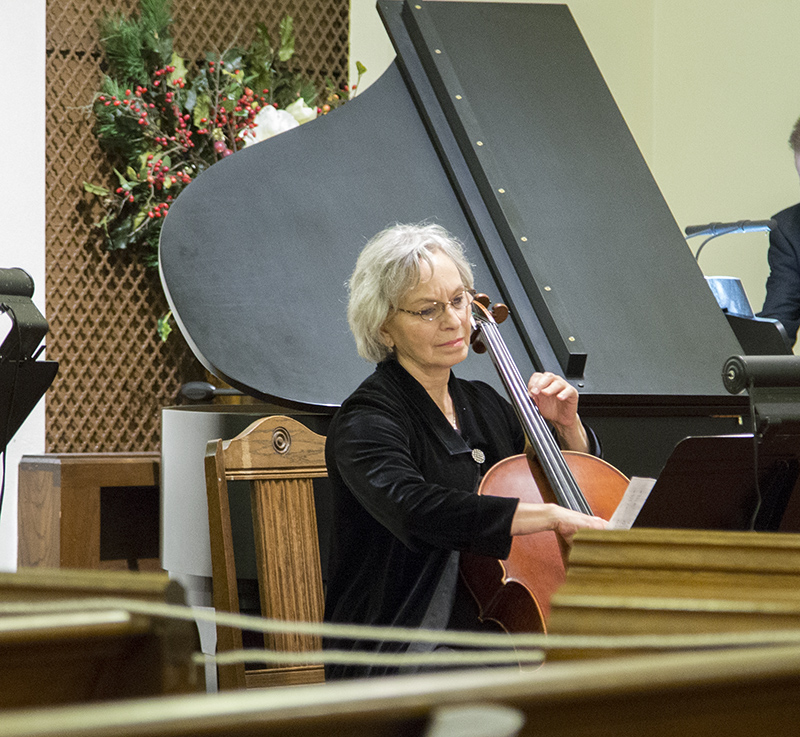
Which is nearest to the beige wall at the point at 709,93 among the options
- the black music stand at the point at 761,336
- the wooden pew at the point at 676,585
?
the black music stand at the point at 761,336

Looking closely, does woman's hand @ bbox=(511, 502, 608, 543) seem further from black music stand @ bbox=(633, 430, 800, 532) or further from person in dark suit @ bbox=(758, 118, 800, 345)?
person in dark suit @ bbox=(758, 118, 800, 345)

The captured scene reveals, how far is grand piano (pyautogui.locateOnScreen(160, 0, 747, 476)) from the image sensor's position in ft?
6.30

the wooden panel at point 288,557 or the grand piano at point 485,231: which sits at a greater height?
the grand piano at point 485,231

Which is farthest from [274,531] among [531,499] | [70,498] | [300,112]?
[300,112]

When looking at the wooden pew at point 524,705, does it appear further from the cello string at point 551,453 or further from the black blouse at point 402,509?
the cello string at point 551,453

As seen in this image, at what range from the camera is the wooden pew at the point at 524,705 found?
334 mm

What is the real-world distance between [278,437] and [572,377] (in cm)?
60

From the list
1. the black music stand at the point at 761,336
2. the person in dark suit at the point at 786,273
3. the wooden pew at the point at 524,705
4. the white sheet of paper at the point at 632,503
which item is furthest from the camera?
the person in dark suit at the point at 786,273

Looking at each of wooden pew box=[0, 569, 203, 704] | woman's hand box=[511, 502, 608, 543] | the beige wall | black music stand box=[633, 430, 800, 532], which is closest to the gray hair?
woman's hand box=[511, 502, 608, 543]

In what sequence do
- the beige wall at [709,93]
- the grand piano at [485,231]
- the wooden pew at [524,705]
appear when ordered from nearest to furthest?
the wooden pew at [524,705] → the grand piano at [485,231] → the beige wall at [709,93]

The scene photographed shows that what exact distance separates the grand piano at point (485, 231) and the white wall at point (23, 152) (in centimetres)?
132

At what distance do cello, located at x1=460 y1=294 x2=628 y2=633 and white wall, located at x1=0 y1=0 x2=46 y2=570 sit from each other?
81.9 inches

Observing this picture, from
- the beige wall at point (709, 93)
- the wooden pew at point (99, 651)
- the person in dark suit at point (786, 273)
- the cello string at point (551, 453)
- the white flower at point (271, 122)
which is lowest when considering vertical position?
the wooden pew at point (99, 651)

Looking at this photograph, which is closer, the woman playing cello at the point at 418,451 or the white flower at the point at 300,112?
the woman playing cello at the point at 418,451
